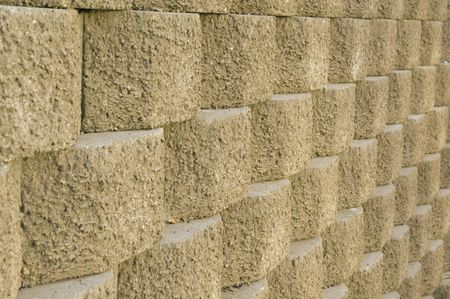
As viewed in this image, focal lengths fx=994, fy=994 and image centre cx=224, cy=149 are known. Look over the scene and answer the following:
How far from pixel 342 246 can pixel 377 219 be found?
67 cm

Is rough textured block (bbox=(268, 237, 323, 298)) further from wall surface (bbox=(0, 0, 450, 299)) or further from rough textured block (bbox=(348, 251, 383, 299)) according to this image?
rough textured block (bbox=(348, 251, 383, 299))

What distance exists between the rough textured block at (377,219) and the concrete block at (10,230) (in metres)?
2.82

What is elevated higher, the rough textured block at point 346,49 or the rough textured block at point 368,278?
the rough textured block at point 346,49

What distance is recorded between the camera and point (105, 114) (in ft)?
7.77

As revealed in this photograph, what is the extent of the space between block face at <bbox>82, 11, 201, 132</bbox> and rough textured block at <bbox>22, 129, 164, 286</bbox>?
1.8 inches

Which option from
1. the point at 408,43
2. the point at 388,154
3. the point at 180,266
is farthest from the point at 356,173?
the point at 180,266

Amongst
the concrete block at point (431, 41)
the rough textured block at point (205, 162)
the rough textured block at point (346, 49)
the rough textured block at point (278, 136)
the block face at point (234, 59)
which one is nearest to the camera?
the rough textured block at point (205, 162)

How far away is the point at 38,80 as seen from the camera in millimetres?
2051

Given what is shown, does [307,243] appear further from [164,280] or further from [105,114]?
[105,114]

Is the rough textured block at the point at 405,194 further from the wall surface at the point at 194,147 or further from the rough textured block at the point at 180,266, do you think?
the rough textured block at the point at 180,266

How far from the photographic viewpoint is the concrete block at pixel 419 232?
5711 millimetres

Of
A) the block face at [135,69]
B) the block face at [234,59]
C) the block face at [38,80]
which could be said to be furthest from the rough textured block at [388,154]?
the block face at [38,80]

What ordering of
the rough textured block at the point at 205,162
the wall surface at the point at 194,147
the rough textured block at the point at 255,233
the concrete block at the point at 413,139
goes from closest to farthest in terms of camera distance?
the wall surface at the point at 194,147
the rough textured block at the point at 205,162
the rough textured block at the point at 255,233
the concrete block at the point at 413,139

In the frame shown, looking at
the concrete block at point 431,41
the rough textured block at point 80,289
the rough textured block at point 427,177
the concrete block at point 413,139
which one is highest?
the concrete block at point 431,41
